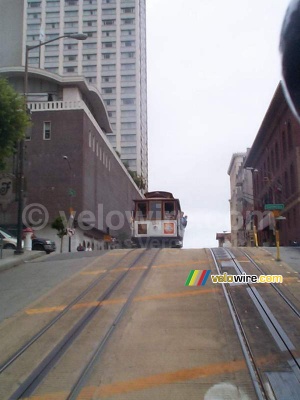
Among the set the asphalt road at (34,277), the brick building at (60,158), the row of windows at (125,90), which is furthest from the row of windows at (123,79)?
the asphalt road at (34,277)

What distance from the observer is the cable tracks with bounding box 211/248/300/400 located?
21.0 ft

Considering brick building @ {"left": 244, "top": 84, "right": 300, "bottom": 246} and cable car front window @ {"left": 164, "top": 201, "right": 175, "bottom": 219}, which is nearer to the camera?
cable car front window @ {"left": 164, "top": 201, "right": 175, "bottom": 219}

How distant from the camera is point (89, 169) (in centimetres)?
4872

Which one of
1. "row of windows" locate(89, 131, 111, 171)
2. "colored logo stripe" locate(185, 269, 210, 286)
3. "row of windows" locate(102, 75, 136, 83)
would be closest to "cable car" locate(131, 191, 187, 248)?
"colored logo stripe" locate(185, 269, 210, 286)

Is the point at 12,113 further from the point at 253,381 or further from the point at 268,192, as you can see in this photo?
the point at 268,192

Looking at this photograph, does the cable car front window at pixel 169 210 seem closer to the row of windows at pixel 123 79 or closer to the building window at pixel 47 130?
the building window at pixel 47 130

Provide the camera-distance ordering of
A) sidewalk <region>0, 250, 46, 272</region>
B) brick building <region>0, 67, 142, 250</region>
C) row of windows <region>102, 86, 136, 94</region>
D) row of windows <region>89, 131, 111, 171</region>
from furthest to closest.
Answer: row of windows <region>102, 86, 136, 94</region> < row of windows <region>89, 131, 111, 171</region> < brick building <region>0, 67, 142, 250</region> < sidewalk <region>0, 250, 46, 272</region>

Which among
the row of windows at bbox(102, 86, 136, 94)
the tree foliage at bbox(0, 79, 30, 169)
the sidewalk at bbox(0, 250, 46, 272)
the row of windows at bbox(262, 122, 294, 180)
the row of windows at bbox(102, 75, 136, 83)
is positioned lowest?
the sidewalk at bbox(0, 250, 46, 272)

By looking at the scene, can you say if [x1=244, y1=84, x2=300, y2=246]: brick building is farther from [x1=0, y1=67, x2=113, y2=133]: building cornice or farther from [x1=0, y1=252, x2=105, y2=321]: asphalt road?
[x1=0, y1=67, x2=113, y2=133]: building cornice

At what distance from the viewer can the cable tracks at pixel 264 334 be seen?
6406mm

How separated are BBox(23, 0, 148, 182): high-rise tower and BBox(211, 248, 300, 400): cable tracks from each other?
9036 cm

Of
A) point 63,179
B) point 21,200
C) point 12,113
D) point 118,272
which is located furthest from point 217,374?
point 63,179

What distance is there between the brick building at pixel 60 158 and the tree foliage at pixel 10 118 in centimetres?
2570

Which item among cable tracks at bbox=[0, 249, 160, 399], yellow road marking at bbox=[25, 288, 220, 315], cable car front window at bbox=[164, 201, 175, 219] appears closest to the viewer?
cable tracks at bbox=[0, 249, 160, 399]
